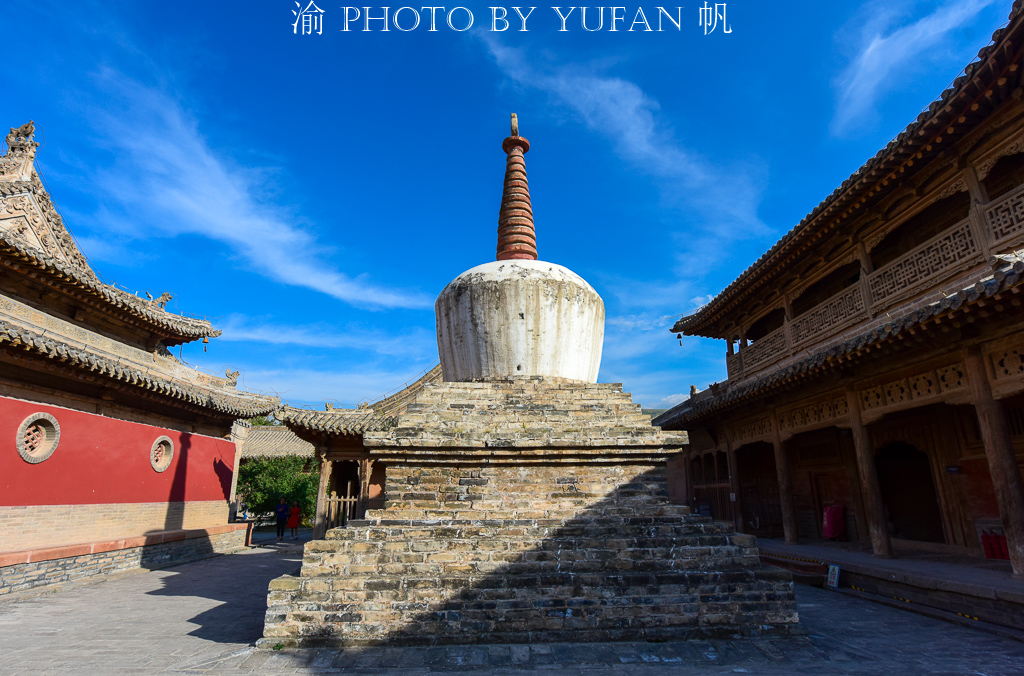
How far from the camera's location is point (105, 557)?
1195 cm

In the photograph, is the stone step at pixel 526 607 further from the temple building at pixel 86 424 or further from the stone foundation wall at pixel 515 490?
the temple building at pixel 86 424

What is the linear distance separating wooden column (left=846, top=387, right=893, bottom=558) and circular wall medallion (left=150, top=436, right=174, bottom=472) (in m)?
16.6

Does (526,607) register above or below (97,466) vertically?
below

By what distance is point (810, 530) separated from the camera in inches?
568

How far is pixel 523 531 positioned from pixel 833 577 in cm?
679

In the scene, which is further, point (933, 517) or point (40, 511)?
point (933, 517)

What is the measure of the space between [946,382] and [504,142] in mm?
9792

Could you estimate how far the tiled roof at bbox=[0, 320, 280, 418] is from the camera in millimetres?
9609

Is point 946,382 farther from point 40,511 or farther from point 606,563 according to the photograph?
point 40,511

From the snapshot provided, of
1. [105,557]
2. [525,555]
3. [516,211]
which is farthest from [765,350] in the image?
[105,557]

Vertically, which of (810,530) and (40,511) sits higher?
(40,511)

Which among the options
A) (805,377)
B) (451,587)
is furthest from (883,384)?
(451,587)

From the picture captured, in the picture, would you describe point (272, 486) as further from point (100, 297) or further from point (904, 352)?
point (904, 352)

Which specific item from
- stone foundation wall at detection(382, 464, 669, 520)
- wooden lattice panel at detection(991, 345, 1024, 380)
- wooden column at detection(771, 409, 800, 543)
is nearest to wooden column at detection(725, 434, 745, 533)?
wooden column at detection(771, 409, 800, 543)
